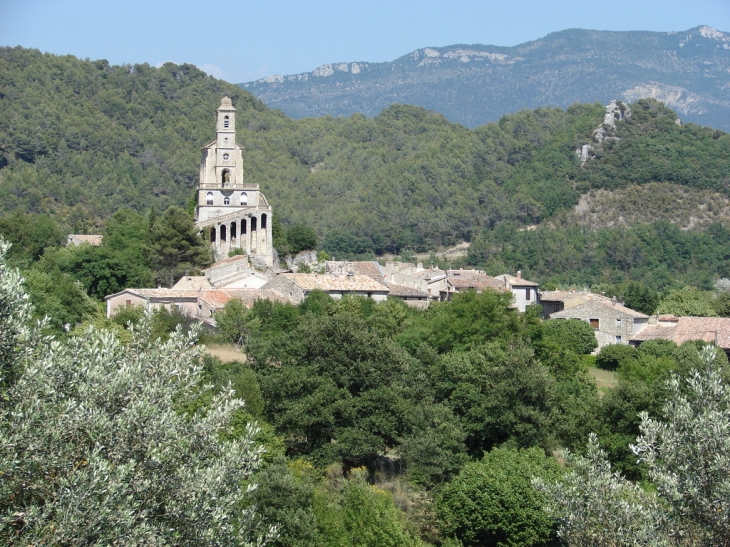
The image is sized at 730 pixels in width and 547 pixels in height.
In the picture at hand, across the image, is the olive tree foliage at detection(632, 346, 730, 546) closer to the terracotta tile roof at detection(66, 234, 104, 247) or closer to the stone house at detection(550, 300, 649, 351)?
the stone house at detection(550, 300, 649, 351)

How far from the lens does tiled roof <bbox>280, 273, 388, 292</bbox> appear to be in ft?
176

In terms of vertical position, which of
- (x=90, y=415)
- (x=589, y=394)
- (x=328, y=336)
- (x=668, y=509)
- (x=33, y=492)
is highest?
(x=90, y=415)

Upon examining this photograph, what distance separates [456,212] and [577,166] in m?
17.5

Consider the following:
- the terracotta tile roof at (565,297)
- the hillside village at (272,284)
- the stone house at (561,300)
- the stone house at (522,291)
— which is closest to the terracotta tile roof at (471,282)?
the hillside village at (272,284)

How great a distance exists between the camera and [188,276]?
5425 cm

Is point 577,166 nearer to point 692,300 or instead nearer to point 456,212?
point 456,212

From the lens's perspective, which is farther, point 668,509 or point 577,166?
point 577,166

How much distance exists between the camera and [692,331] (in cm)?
5272

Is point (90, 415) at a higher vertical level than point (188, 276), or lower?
higher

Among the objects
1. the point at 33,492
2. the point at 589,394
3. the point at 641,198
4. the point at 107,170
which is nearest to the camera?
the point at 33,492

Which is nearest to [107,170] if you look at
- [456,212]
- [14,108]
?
[14,108]

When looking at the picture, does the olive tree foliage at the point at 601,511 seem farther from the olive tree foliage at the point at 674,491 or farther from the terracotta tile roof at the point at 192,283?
the terracotta tile roof at the point at 192,283

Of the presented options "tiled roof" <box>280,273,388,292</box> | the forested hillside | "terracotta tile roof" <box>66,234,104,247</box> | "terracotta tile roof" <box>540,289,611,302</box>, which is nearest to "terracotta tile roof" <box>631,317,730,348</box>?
"terracotta tile roof" <box>540,289,611,302</box>

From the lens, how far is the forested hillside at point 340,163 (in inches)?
4685
